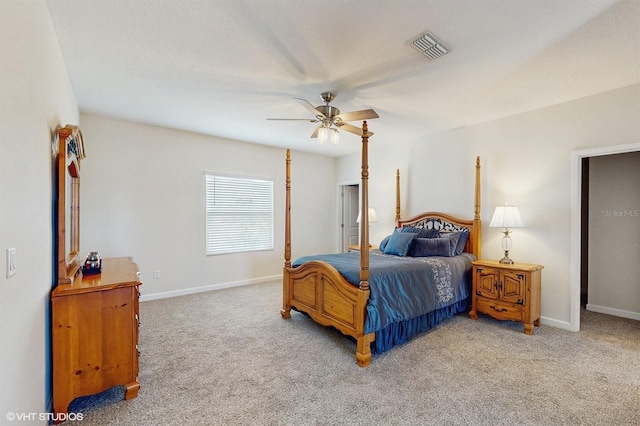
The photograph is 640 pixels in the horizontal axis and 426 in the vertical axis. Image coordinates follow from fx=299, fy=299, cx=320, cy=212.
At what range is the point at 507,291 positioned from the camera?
11.4 feet

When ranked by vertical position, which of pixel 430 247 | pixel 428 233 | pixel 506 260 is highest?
pixel 428 233

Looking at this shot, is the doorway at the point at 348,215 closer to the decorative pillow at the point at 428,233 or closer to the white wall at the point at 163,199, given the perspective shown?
the white wall at the point at 163,199

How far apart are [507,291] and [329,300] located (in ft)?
6.95

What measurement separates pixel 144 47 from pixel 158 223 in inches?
111

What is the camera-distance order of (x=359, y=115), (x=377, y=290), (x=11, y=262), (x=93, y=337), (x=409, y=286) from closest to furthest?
(x=11, y=262) < (x=93, y=337) < (x=377, y=290) < (x=359, y=115) < (x=409, y=286)

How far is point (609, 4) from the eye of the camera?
187 centimetres

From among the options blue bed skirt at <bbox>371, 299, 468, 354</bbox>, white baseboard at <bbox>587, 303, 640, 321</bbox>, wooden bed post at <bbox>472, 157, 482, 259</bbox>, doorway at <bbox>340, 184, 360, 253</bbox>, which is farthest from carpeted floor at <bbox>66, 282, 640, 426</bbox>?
doorway at <bbox>340, 184, 360, 253</bbox>

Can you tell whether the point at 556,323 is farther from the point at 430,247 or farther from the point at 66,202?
the point at 66,202

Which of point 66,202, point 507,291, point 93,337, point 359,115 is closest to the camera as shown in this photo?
point 93,337

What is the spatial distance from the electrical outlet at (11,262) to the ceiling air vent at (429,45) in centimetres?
265

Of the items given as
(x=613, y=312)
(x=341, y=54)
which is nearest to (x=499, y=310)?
(x=613, y=312)

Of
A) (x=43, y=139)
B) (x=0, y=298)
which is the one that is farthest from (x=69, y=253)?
(x=0, y=298)

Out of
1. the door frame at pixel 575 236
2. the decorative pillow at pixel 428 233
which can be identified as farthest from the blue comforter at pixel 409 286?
the door frame at pixel 575 236

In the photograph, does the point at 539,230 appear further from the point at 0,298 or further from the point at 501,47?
the point at 0,298
